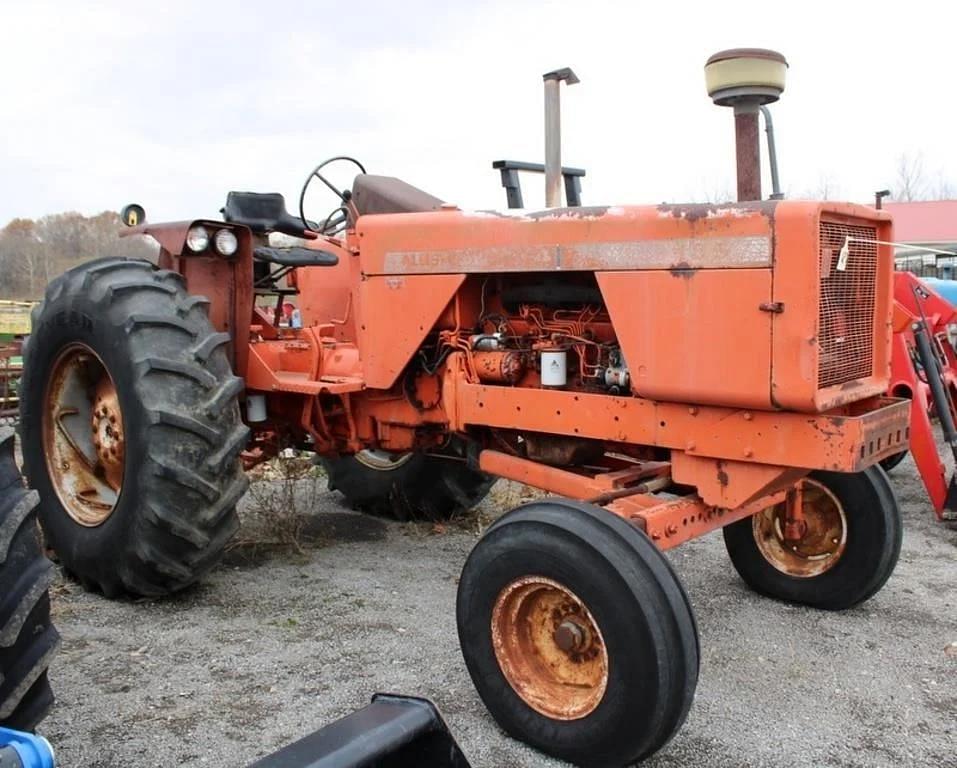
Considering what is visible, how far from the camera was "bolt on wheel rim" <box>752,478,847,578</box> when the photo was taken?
4.12m

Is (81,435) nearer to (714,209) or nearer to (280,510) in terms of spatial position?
(280,510)

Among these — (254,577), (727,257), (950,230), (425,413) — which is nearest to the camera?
(727,257)

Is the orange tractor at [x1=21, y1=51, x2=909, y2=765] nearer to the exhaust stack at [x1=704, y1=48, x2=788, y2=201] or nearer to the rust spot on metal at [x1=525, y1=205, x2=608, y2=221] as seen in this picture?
the rust spot on metal at [x1=525, y1=205, x2=608, y2=221]

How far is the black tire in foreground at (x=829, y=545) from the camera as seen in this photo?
4.00m

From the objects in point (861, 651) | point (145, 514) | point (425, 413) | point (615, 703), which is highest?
point (425, 413)

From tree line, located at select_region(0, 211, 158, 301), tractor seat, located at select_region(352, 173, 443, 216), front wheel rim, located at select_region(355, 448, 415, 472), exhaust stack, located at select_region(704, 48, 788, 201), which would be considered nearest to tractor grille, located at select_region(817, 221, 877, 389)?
exhaust stack, located at select_region(704, 48, 788, 201)

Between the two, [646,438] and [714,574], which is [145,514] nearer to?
[646,438]

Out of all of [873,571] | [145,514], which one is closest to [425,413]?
[145,514]

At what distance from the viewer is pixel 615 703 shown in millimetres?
2771

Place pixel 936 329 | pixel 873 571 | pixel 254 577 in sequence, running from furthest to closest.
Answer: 1. pixel 936 329
2. pixel 254 577
3. pixel 873 571

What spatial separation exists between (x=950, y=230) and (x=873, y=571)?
99.3 feet

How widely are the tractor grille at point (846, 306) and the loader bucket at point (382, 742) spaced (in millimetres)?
1772

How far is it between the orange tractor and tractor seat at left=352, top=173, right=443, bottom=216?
0.02m

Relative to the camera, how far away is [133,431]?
387cm
